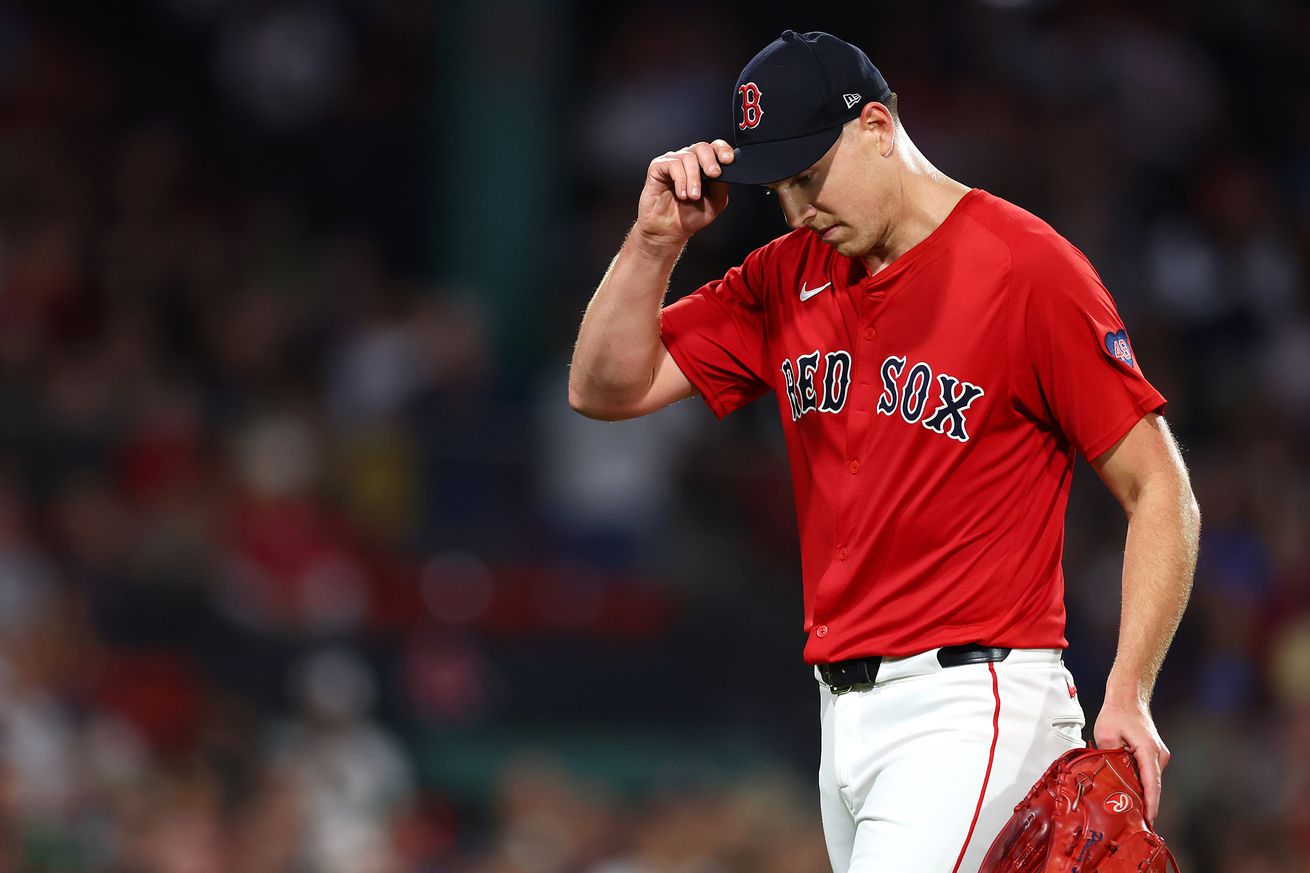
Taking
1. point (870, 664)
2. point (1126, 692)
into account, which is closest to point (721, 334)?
point (870, 664)

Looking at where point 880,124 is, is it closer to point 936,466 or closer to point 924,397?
point 924,397

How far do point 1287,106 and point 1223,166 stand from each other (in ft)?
2.09

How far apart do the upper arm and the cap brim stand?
0.69 metres

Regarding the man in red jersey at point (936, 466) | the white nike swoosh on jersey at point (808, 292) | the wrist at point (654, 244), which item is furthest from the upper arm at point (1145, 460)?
the wrist at point (654, 244)

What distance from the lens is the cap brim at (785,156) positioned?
10.4 ft

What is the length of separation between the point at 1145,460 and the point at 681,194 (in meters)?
0.93

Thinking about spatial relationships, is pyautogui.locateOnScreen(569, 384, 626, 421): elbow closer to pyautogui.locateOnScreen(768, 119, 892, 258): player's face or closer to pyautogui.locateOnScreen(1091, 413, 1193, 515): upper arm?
pyautogui.locateOnScreen(768, 119, 892, 258): player's face

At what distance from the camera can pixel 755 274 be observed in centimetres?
361

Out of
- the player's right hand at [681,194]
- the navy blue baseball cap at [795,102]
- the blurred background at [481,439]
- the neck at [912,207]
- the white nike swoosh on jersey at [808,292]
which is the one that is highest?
the navy blue baseball cap at [795,102]

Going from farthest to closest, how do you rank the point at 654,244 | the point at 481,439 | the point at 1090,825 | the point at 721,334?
1. the point at 481,439
2. the point at 721,334
3. the point at 654,244
4. the point at 1090,825

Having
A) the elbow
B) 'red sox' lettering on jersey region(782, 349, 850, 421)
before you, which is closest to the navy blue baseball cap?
'red sox' lettering on jersey region(782, 349, 850, 421)

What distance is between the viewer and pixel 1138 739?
2.99 metres

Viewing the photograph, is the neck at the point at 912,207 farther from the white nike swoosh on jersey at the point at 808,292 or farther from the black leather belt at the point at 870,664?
the black leather belt at the point at 870,664

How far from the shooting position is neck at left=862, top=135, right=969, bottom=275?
3.29m
